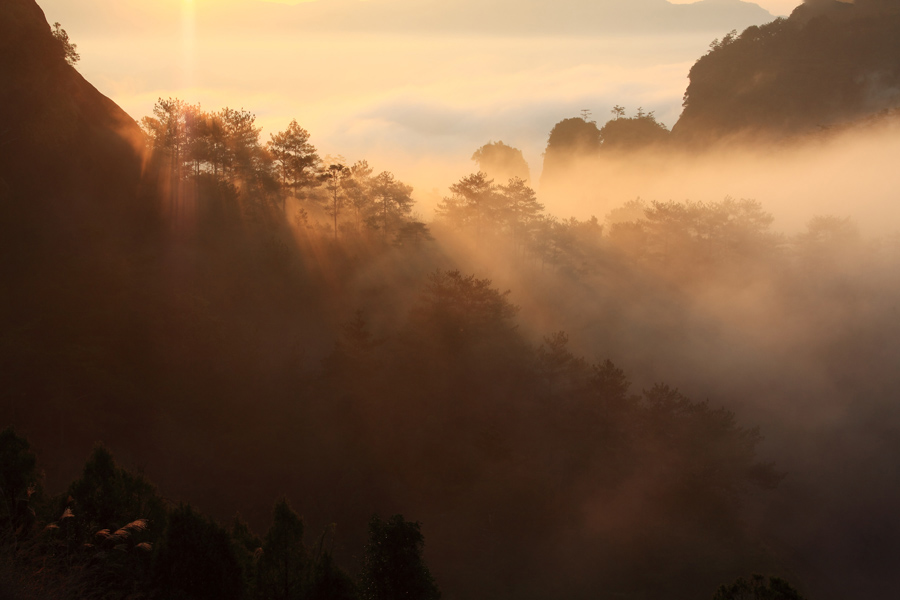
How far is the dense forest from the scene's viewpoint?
1548 cm

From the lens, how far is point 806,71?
425 feet

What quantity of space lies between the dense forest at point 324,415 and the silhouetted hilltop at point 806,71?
92166 millimetres

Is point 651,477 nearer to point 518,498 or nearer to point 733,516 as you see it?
point 733,516

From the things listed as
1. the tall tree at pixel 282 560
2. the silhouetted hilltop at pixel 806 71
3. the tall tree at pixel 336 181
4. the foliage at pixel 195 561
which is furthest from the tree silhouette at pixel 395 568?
the silhouetted hilltop at pixel 806 71

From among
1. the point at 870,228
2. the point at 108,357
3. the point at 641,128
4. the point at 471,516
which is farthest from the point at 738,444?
the point at 641,128

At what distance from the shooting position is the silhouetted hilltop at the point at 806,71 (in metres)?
126

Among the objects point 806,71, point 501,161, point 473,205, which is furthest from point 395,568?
point 806,71

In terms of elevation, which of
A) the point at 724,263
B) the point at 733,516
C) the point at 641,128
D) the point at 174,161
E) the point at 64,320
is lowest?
the point at 733,516

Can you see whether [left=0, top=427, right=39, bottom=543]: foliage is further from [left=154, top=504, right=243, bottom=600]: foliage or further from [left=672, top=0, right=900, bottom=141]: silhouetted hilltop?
[left=672, top=0, right=900, bottom=141]: silhouetted hilltop

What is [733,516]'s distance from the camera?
35656 mm

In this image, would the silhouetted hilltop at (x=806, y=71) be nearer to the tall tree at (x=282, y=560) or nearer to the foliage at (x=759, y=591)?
the foliage at (x=759, y=591)

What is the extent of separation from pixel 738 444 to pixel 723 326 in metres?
37.1

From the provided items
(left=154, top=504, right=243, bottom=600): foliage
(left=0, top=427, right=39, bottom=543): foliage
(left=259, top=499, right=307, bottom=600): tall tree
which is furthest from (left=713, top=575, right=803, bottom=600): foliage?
(left=0, top=427, right=39, bottom=543): foliage

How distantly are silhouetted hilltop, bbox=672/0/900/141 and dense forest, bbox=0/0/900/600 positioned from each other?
92.2 meters
